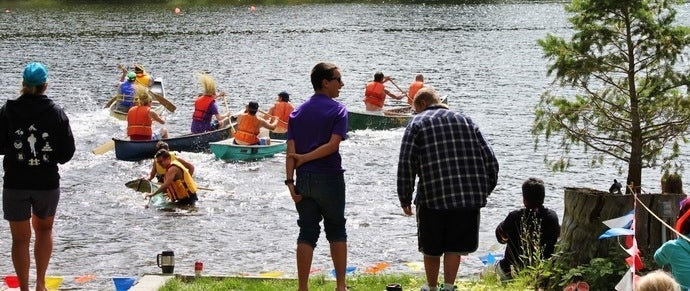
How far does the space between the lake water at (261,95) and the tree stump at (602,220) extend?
3969mm

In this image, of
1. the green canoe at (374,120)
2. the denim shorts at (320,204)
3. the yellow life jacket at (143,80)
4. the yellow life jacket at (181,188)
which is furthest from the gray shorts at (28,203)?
the yellow life jacket at (143,80)

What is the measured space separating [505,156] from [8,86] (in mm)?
20938

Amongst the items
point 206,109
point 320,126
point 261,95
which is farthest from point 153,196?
point 261,95

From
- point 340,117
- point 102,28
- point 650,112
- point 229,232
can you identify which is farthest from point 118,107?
point 102,28

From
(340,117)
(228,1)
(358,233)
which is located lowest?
(358,233)

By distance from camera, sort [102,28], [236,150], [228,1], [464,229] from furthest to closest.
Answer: [228,1]
[102,28]
[236,150]
[464,229]

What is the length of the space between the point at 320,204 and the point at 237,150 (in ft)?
46.5

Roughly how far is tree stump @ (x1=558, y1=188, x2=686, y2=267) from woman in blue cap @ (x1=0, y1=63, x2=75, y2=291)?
400 cm

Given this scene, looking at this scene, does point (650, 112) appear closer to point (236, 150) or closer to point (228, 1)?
point (236, 150)

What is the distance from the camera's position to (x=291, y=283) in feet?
32.4

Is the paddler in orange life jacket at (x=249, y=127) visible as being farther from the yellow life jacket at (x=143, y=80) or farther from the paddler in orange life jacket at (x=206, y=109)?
the yellow life jacket at (x=143, y=80)

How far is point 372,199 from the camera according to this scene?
1875 centimetres

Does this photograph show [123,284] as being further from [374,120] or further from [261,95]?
[261,95]

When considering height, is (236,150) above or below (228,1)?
below
